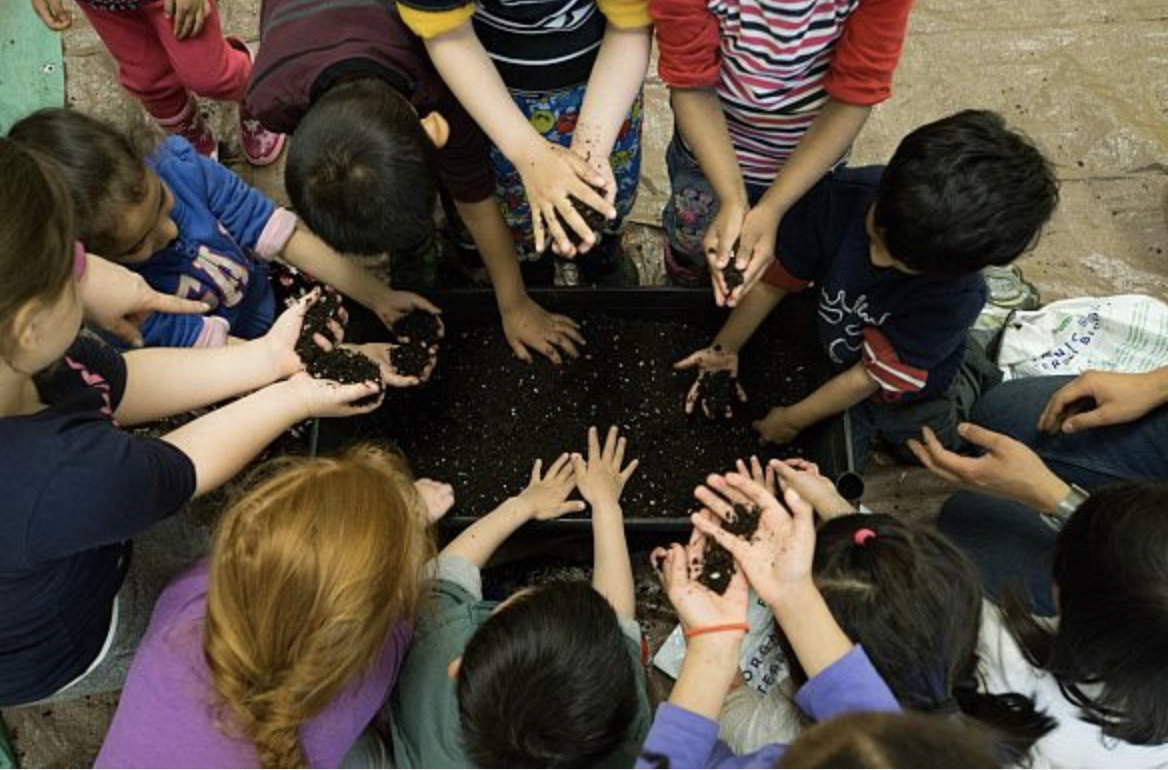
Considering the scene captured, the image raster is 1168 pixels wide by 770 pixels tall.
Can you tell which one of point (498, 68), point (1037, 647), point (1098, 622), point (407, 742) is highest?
point (498, 68)

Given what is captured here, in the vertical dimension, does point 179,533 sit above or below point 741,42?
below

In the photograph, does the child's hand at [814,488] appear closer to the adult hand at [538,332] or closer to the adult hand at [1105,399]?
the adult hand at [1105,399]

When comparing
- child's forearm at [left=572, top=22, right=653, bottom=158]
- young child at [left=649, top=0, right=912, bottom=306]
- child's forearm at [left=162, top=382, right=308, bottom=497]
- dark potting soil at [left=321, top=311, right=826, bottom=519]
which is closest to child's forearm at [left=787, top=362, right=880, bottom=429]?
dark potting soil at [left=321, top=311, right=826, bottom=519]

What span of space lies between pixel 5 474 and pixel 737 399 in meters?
1.35

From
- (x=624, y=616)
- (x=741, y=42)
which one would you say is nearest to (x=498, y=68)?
(x=741, y=42)

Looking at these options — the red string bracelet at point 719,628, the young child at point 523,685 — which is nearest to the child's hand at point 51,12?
the young child at point 523,685

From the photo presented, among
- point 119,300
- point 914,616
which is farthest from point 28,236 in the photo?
point 914,616

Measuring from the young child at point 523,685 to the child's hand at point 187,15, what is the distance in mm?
1352

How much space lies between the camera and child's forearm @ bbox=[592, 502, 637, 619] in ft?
5.02

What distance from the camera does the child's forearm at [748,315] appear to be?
1738 mm

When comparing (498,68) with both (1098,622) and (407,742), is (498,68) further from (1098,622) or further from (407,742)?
(1098,622)

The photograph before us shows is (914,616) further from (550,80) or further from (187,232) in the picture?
(187,232)

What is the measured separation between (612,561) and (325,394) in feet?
1.97

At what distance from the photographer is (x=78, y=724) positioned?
1.83m
